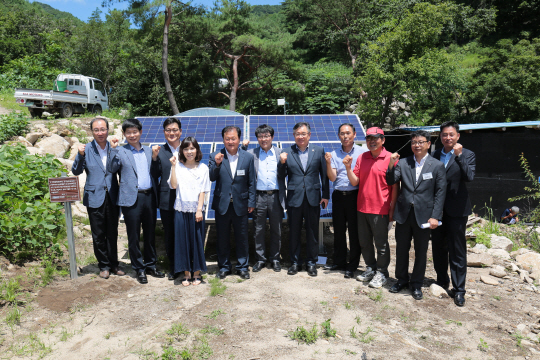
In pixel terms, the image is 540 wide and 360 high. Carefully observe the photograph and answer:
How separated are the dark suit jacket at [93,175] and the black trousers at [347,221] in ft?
9.47

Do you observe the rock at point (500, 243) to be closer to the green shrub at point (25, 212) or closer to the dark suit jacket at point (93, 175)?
the dark suit jacket at point (93, 175)

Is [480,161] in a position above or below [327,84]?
below

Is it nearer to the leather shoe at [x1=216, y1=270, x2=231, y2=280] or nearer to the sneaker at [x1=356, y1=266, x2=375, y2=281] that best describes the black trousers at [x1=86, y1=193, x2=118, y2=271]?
the leather shoe at [x1=216, y1=270, x2=231, y2=280]

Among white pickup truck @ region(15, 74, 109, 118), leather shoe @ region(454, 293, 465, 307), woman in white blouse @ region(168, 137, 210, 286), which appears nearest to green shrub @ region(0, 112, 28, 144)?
white pickup truck @ region(15, 74, 109, 118)

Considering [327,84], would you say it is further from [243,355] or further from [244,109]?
[243,355]

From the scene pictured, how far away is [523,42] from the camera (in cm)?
1703

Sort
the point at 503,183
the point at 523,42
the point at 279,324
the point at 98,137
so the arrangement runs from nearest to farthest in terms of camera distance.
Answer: the point at 279,324, the point at 98,137, the point at 503,183, the point at 523,42

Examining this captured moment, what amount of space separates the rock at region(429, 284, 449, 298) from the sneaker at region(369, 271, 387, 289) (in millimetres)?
550

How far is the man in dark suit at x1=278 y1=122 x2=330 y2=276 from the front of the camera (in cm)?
495

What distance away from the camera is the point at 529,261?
5.87 metres

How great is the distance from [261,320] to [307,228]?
1508mm

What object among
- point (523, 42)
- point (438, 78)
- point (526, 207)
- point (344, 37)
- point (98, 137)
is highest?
point (344, 37)

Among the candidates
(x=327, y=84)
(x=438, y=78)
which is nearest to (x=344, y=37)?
(x=327, y=84)

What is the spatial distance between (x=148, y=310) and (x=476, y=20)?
102 feet
